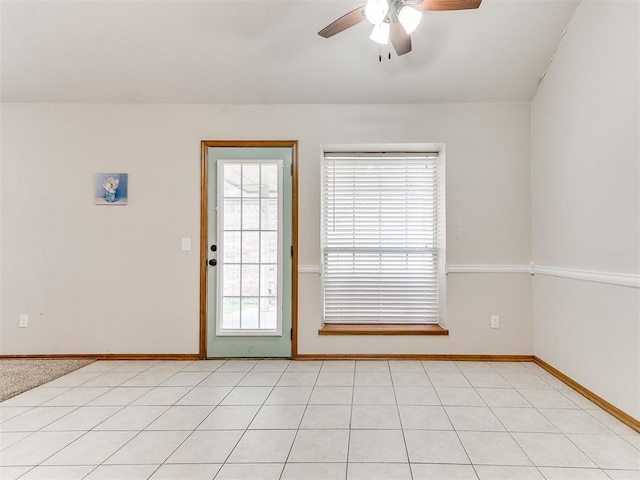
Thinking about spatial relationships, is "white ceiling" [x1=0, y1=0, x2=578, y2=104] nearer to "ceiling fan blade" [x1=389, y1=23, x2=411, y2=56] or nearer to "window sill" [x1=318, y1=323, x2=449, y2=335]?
"ceiling fan blade" [x1=389, y1=23, x2=411, y2=56]

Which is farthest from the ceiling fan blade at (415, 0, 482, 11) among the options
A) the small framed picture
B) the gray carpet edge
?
the gray carpet edge

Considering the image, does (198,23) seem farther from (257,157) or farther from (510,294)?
(510,294)

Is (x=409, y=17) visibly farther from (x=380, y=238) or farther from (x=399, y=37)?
(x=380, y=238)

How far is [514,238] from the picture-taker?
3283mm

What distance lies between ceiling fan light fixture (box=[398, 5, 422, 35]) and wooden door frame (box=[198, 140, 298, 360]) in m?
1.56

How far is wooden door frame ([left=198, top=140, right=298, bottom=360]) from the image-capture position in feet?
11.0

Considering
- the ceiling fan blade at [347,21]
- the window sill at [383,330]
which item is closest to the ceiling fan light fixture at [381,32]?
the ceiling fan blade at [347,21]

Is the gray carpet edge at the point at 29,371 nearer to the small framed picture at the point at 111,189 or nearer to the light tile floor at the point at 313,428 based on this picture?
the light tile floor at the point at 313,428

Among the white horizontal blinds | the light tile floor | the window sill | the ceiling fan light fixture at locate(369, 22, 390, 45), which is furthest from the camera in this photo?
the white horizontal blinds

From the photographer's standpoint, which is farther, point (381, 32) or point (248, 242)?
point (248, 242)

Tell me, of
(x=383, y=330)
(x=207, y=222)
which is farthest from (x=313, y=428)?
(x=207, y=222)

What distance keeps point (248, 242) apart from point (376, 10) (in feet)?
7.30

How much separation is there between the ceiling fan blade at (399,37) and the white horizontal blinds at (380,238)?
133 cm

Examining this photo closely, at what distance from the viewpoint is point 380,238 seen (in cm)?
360
